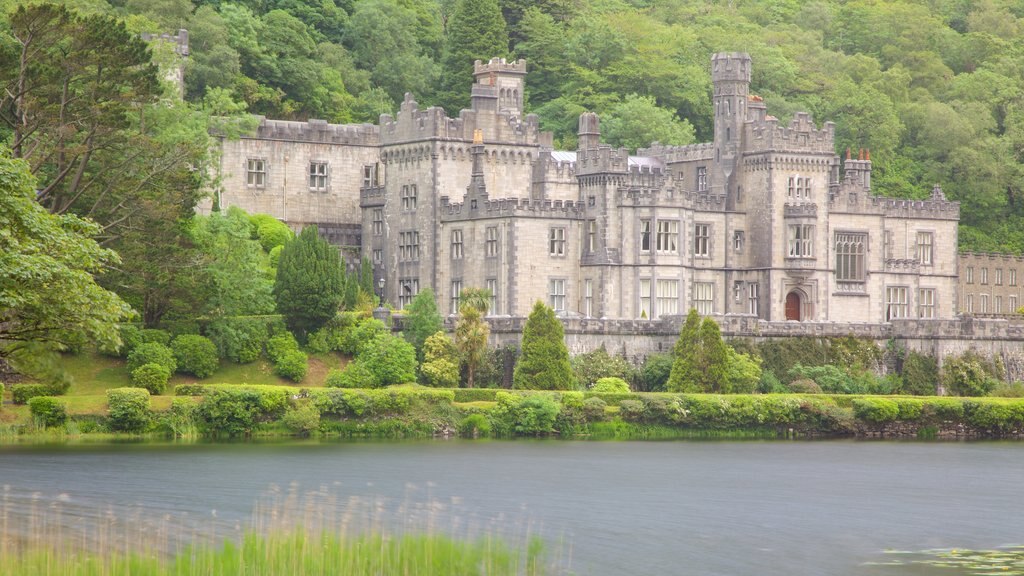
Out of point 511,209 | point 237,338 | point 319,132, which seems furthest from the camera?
point 319,132

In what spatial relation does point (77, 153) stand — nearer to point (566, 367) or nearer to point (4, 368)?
point (4, 368)

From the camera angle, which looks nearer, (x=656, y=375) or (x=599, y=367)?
(x=599, y=367)

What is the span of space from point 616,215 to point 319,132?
52.4 ft

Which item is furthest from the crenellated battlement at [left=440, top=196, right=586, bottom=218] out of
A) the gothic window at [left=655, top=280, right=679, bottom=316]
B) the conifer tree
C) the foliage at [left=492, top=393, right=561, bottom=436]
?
the foliage at [left=492, top=393, right=561, bottom=436]

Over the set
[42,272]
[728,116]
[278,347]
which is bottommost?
[278,347]

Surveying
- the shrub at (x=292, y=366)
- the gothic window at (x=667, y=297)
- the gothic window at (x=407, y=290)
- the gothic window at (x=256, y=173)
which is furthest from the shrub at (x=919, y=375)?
the gothic window at (x=256, y=173)

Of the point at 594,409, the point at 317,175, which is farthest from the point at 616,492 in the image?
the point at 317,175

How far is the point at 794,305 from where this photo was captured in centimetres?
9238

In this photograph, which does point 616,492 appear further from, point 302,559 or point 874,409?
point 874,409

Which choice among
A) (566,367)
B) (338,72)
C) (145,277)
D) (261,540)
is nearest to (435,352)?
(566,367)

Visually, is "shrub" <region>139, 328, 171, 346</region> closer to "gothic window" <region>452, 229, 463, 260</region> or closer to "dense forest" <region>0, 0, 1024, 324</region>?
"dense forest" <region>0, 0, 1024, 324</region>

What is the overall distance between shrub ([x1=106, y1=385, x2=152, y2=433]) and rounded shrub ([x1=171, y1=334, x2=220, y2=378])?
7.74m

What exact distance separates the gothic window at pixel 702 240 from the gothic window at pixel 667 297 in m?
3.36

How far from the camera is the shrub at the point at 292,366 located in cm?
7644
